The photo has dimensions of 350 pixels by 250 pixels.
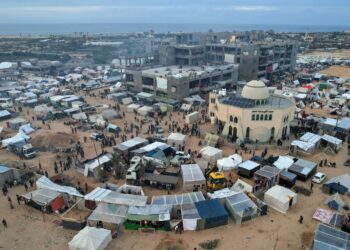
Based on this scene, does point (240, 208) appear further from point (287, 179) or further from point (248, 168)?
point (287, 179)

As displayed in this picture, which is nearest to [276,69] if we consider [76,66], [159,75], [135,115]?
[159,75]

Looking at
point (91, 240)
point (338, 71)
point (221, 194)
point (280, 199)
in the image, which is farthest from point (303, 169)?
point (338, 71)

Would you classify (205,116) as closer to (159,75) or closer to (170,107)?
(170,107)

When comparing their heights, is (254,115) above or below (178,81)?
below

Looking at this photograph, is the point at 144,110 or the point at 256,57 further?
the point at 256,57

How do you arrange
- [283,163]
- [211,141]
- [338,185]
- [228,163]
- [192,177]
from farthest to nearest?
[211,141], [228,163], [283,163], [192,177], [338,185]

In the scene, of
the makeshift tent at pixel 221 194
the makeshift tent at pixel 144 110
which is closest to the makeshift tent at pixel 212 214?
the makeshift tent at pixel 221 194

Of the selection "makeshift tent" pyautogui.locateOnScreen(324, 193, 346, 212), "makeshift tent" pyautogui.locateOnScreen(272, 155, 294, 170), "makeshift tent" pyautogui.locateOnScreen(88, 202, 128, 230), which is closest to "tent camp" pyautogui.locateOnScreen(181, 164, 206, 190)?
"makeshift tent" pyautogui.locateOnScreen(88, 202, 128, 230)
